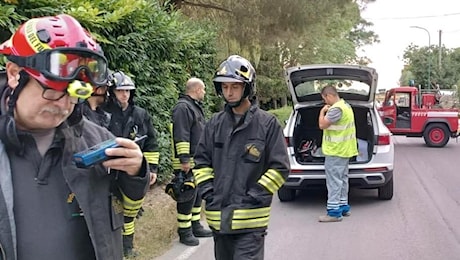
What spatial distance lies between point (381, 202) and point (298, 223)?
73.1 inches

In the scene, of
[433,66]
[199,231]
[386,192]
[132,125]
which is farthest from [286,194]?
[433,66]

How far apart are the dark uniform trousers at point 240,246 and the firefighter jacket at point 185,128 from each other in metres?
2.32

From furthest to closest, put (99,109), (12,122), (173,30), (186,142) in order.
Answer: (173,30) → (186,142) → (99,109) → (12,122)

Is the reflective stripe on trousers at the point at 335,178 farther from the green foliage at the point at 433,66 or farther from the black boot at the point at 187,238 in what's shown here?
the green foliage at the point at 433,66

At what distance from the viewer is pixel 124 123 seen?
5355 millimetres

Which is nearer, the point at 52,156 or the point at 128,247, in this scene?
the point at 52,156

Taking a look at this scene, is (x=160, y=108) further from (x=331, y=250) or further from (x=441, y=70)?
(x=441, y=70)

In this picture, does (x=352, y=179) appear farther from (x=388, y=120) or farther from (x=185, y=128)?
(x=388, y=120)

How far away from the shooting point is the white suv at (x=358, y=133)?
8.06 meters

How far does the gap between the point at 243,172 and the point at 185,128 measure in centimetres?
238

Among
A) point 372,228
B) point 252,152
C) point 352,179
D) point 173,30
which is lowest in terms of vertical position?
point 372,228

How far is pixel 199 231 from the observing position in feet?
22.0

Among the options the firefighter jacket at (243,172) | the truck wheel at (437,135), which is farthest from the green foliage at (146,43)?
the truck wheel at (437,135)

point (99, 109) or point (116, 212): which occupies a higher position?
point (99, 109)
